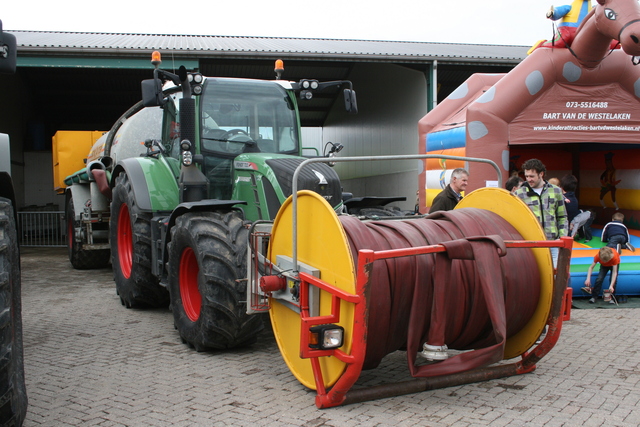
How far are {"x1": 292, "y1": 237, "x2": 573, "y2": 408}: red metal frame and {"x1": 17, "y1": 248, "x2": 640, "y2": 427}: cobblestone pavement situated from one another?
3.1 inches

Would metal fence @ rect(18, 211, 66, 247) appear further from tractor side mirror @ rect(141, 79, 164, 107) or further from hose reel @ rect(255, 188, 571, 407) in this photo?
hose reel @ rect(255, 188, 571, 407)

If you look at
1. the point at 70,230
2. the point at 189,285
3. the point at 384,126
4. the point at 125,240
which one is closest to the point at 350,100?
the point at 189,285

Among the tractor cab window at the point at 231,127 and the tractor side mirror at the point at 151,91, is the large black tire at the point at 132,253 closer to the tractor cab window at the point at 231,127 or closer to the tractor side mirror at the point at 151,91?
the tractor cab window at the point at 231,127

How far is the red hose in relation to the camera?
3.73m

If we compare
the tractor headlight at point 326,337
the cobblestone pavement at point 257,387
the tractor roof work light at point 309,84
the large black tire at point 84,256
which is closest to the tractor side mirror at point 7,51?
the cobblestone pavement at point 257,387

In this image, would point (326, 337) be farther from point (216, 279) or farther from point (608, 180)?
point (608, 180)

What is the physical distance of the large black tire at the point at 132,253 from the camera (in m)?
6.55

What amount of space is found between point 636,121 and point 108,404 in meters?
7.90

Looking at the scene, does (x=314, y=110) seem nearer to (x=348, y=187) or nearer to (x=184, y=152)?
(x=348, y=187)

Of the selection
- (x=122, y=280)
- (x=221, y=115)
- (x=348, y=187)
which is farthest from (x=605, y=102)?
(x=348, y=187)

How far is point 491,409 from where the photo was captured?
381cm

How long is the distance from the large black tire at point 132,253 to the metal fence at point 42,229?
10.2 metres

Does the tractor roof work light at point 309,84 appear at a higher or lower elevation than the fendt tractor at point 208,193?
higher

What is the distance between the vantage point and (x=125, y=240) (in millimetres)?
7672
